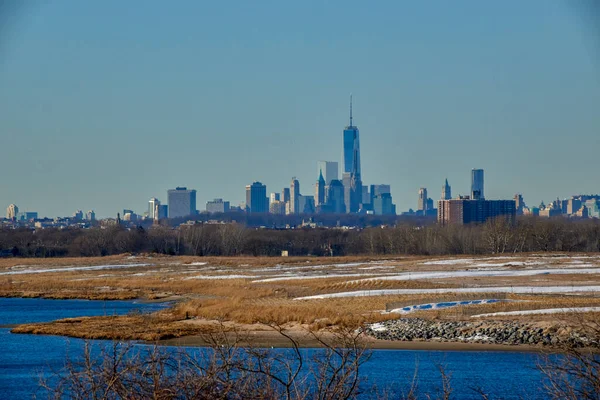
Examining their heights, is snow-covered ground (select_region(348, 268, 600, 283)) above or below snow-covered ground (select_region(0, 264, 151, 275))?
above

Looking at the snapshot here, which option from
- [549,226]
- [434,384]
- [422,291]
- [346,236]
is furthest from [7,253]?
[434,384]

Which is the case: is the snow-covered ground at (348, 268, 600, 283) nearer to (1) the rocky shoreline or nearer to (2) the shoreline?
(1) the rocky shoreline

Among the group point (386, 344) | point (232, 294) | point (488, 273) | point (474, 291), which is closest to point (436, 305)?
point (474, 291)

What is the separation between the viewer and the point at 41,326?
36438mm

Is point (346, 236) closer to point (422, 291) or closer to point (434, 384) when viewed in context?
point (422, 291)

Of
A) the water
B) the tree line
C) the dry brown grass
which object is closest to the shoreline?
the water

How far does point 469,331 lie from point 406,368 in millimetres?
6085

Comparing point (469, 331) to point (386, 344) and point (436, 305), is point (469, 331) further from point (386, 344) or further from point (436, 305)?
point (436, 305)

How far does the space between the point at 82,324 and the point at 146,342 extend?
7.85 metres

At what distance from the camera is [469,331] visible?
30.8 metres

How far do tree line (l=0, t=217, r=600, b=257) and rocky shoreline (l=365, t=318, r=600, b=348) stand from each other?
7498 centimetres

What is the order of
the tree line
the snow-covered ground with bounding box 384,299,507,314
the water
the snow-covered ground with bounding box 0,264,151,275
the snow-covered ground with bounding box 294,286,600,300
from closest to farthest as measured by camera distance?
the water, the snow-covered ground with bounding box 384,299,507,314, the snow-covered ground with bounding box 294,286,600,300, the snow-covered ground with bounding box 0,264,151,275, the tree line

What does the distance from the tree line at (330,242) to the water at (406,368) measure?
79643 millimetres

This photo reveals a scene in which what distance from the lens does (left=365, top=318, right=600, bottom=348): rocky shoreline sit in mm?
29000
